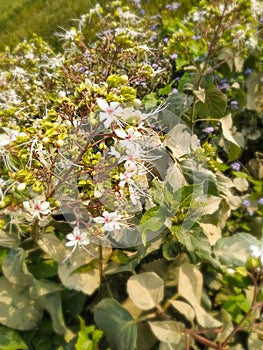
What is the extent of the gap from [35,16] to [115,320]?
6.41 ft

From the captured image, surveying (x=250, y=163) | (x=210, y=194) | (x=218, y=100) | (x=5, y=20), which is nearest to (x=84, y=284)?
(x=210, y=194)

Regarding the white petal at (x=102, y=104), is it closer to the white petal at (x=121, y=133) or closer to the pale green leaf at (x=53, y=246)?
the white petal at (x=121, y=133)

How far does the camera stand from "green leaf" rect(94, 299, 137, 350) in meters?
0.97

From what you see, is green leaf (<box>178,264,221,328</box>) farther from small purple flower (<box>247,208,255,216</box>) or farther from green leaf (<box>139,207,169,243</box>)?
small purple flower (<box>247,208,255,216</box>)

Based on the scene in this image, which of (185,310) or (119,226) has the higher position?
(119,226)

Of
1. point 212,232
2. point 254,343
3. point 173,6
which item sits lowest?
point 254,343

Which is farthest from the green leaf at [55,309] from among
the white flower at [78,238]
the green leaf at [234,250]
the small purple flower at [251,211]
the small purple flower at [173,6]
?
the small purple flower at [173,6]

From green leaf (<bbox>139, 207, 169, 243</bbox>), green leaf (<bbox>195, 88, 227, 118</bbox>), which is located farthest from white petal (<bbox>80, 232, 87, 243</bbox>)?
green leaf (<bbox>195, 88, 227, 118</bbox>)

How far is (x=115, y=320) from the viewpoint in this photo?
3.25 ft

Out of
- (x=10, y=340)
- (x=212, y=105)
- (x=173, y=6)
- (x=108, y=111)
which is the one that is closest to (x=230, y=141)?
(x=212, y=105)

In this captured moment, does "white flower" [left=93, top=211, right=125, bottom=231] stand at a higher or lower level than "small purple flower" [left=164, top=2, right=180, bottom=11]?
higher

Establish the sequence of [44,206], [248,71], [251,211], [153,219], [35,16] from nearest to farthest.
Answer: [44,206], [153,219], [251,211], [248,71], [35,16]

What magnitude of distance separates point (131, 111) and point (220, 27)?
28.4 inches

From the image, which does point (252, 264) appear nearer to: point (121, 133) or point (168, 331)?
point (168, 331)
